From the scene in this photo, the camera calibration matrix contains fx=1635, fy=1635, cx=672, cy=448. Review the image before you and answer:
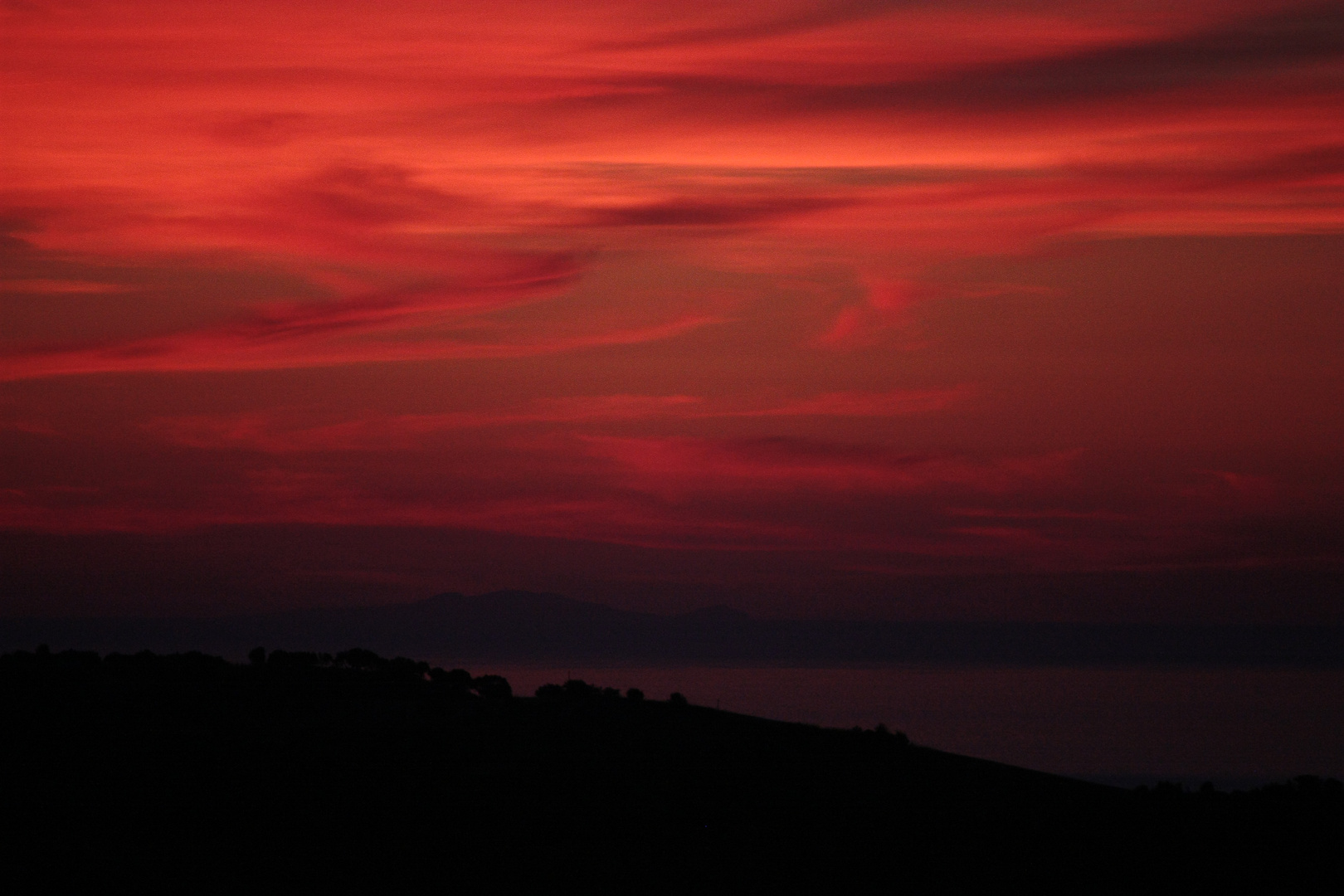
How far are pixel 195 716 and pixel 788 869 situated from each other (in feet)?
44.0

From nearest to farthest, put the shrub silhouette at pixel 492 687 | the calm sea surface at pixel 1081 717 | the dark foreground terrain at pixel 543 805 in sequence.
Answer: the dark foreground terrain at pixel 543 805 → the shrub silhouette at pixel 492 687 → the calm sea surface at pixel 1081 717

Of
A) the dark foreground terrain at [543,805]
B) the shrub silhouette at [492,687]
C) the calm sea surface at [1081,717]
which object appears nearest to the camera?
the dark foreground terrain at [543,805]

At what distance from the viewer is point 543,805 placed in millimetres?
24109

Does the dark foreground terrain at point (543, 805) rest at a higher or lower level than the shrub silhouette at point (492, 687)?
lower

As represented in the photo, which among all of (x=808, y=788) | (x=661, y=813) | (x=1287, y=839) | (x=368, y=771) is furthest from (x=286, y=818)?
(x=1287, y=839)

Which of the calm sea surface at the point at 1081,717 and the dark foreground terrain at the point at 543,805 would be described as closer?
the dark foreground terrain at the point at 543,805

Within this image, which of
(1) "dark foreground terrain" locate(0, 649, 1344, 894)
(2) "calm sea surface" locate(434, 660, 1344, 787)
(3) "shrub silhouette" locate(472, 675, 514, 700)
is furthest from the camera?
(2) "calm sea surface" locate(434, 660, 1344, 787)

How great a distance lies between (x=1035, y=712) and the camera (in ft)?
432

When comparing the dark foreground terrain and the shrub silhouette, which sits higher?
the shrub silhouette

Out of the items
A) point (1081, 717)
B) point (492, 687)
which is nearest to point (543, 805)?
point (492, 687)

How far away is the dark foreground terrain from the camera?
810 inches

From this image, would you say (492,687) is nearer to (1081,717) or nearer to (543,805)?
(543,805)

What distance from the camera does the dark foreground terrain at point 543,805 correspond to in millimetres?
20562

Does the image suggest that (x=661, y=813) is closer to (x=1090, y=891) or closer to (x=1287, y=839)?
(x=1090, y=891)
